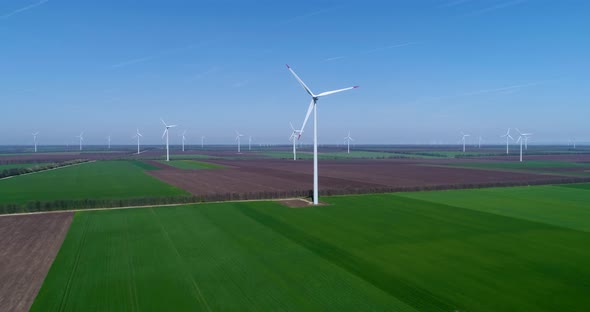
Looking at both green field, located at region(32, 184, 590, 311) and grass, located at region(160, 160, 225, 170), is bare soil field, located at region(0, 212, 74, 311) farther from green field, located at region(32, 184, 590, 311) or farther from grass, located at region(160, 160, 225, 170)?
grass, located at region(160, 160, 225, 170)

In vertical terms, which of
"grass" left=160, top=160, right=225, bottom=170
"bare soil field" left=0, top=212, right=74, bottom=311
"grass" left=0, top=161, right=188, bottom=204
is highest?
"grass" left=160, top=160, right=225, bottom=170

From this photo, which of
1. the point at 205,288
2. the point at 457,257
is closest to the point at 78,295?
the point at 205,288

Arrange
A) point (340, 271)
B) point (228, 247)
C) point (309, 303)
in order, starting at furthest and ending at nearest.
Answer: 1. point (228, 247)
2. point (340, 271)
3. point (309, 303)

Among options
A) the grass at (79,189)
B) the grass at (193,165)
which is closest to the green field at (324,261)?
the grass at (79,189)

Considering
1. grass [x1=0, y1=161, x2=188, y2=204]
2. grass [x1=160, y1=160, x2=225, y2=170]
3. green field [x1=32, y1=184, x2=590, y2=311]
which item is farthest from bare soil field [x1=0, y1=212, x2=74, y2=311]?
grass [x1=160, y1=160, x2=225, y2=170]

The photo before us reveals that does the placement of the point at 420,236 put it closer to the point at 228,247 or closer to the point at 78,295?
the point at 228,247

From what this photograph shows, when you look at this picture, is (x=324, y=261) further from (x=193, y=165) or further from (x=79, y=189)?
(x=193, y=165)
